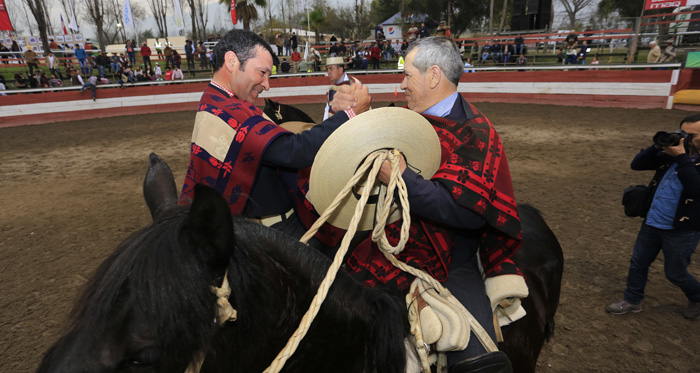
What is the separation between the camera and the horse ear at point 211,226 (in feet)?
2.93

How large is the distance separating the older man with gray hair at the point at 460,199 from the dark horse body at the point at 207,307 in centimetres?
47

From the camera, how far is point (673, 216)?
119 inches

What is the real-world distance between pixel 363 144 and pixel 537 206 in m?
5.31

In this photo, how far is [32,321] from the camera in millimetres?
3711

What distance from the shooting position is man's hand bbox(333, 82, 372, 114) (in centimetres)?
189

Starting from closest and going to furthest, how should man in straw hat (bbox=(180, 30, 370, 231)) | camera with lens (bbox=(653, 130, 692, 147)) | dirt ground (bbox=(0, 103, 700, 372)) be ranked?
man in straw hat (bbox=(180, 30, 370, 231)) < camera with lens (bbox=(653, 130, 692, 147)) < dirt ground (bbox=(0, 103, 700, 372))

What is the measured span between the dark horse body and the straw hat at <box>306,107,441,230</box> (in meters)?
0.31

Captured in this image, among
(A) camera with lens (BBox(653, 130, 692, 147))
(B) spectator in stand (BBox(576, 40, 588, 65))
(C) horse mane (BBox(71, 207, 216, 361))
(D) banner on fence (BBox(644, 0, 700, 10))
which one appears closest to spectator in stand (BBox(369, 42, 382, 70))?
(B) spectator in stand (BBox(576, 40, 588, 65))

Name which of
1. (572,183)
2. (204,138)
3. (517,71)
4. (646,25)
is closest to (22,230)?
(204,138)

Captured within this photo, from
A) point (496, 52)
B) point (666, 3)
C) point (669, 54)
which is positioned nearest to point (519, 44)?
point (496, 52)

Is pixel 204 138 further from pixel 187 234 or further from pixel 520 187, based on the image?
pixel 520 187

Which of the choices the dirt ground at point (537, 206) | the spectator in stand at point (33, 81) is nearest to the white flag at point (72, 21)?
the spectator in stand at point (33, 81)

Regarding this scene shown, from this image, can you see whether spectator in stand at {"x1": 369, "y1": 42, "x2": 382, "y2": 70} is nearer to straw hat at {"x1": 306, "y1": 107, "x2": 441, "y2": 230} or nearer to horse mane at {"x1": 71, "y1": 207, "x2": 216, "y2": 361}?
straw hat at {"x1": 306, "y1": 107, "x2": 441, "y2": 230}

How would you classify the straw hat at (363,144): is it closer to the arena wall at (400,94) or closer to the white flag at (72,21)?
the arena wall at (400,94)
